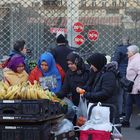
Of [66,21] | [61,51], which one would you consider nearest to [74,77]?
[61,51]

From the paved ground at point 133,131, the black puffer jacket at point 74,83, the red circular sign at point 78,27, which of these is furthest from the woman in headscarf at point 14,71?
the paved ground at point 133,131

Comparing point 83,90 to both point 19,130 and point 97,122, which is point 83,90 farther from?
point 19,130

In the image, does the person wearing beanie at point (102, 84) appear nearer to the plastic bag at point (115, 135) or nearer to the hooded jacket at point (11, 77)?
the plastic bag at point (115, 135)

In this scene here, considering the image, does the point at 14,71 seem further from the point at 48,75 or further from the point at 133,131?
the point at 133,131

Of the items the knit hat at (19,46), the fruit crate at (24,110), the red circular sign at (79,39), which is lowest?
the fruit crate at (24,110)

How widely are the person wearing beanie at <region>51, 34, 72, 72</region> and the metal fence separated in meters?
0.45

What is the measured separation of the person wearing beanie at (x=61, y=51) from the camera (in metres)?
8.81

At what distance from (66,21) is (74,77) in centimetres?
256

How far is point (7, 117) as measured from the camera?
205 inches

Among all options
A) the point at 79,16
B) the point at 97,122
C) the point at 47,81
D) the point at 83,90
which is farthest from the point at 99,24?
the point at 97,122

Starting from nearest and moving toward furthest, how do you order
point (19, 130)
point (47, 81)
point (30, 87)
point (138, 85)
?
1. point (19, 130)
2. point (30, 87)
3. point (47, 81)
4. point (138, 85)

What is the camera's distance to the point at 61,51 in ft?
29.1

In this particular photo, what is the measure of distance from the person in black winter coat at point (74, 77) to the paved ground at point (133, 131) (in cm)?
182

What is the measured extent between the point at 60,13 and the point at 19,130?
4.44m
